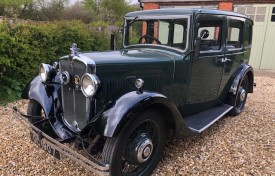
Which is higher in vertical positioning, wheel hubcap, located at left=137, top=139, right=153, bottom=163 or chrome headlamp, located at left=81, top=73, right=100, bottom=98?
chrome headlamp, located at left=81, top=73, right=100, bottom=98

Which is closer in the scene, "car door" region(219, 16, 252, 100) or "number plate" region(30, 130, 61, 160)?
"number plate" region(30, 130, 61, 160)

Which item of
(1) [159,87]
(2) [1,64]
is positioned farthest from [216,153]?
(2) [1,64]

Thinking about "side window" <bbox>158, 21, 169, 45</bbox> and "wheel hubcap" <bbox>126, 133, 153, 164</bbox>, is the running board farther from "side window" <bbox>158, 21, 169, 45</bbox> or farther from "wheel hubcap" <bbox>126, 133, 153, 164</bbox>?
"side window" <bbox>158, 21, 169, 45</bbox>

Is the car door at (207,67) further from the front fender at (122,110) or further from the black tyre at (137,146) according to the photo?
the front fender at (122,110)

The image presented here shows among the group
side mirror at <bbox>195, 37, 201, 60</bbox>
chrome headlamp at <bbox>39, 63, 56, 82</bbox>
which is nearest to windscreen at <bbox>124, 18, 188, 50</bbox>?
side mirror at <bbox>195, 37, 201, 60</bbox>

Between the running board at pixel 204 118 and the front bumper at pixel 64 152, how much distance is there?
1318 mm

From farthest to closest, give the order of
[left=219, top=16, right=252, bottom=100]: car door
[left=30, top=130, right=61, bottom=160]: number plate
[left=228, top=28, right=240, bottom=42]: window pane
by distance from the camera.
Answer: [left=228, top=28, right=240, bottom=42]: window pane, [left=219, top=16, right=252, bottom=100]: car door, [left=30, top=130, right=61, bottom=160]: number plate

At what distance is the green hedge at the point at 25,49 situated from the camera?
5.26m

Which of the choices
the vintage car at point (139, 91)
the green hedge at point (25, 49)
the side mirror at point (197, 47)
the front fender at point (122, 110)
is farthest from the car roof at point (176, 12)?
the green hedge at point (25, 49)

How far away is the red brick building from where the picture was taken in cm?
1009

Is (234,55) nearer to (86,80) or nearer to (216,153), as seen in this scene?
(216,153)

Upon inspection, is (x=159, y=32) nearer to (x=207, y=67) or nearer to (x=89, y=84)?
(x=207, y=67)

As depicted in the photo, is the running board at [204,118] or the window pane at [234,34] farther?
the window pane at [234,34]

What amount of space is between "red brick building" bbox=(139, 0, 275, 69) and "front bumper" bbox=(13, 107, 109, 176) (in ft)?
31.0
